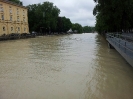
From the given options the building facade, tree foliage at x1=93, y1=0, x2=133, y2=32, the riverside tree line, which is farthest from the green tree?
tree foliage at x1=93, y1=0, x2=133, y2=32

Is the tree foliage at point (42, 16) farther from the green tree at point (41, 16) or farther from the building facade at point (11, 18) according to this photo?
the building facade at point (11, 18)

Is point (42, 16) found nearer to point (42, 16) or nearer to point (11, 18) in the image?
point (42, 16)

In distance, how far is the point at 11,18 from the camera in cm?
5797

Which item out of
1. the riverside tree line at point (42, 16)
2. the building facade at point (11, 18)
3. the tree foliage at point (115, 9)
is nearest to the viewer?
the tree foliage at point (115, 9)

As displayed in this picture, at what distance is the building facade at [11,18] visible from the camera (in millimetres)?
53281

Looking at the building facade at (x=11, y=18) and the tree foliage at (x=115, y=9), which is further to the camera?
the building facade at (x=11, y=18)

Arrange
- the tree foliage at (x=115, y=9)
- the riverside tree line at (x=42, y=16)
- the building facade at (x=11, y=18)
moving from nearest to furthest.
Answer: the tree foliage at (x=115, y=9), the building facade at (x=11, y=18), the riverside tree line at (x=42, y=16)

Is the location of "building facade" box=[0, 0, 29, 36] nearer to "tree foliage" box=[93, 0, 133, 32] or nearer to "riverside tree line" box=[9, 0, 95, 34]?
"riverside tree line" box=[9, 0, 95, 34]

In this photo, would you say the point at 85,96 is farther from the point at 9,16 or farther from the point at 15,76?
the point at 9,16

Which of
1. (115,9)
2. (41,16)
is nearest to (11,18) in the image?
(41,16)

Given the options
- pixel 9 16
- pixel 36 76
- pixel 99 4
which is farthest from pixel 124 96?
pixel 9 16

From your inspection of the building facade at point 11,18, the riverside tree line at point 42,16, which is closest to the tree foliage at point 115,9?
the building facade at point 11,18

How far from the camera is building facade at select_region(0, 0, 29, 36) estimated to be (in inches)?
2098

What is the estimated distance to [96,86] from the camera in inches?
275
